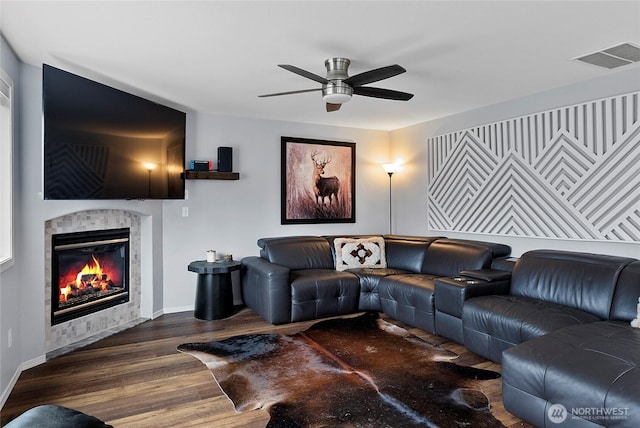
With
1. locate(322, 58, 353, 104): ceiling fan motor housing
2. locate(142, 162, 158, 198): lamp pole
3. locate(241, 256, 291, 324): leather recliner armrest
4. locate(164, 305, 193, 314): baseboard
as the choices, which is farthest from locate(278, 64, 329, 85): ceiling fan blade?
locate(164, 305, 193, 314): baseboard

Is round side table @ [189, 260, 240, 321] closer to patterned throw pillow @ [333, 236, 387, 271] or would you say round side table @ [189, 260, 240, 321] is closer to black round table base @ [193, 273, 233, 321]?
black round table base @ [193, 273, 233, 321]

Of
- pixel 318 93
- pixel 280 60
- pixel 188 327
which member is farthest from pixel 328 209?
pixel 280 60

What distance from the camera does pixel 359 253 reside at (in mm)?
4863

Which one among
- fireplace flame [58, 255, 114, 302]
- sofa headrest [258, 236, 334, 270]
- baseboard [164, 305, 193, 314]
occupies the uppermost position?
sofa headrest [258, 236, 334, 270]

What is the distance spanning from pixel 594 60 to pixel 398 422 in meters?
2.99

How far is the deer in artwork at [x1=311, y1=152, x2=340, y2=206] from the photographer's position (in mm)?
5293

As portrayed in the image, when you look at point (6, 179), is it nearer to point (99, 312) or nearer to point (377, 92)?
point (99, 312)

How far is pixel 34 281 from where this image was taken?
9.86 ft

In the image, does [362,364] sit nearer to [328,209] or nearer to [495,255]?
[495,255]

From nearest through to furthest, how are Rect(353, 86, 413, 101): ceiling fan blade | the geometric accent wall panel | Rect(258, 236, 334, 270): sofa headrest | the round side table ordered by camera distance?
Rect(353, 86, 413, 101): ceiling fan blade < the geometric accent wall panel < the round side table < Rect(258, 236, 334, 270): sofa headrest

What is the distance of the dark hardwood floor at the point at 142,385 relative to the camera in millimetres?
2244

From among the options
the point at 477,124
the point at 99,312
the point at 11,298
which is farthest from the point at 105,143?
the point at 477,124

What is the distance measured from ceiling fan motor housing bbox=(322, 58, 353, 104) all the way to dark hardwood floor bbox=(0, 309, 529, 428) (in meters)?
2.25

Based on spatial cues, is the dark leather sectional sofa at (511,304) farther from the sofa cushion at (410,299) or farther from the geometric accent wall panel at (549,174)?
the geometric accent wall panel at (549,174)
